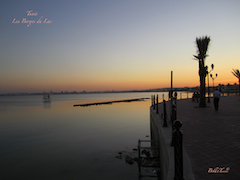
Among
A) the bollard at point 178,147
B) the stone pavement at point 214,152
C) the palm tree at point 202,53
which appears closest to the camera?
the bollard at point 178,147

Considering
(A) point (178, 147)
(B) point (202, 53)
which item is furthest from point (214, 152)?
(B) point (202, 53)

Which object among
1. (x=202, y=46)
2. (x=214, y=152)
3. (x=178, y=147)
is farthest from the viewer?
(x=202, y=46)

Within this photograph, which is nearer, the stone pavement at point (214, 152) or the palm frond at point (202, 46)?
the stone pavement at point (214, 152)

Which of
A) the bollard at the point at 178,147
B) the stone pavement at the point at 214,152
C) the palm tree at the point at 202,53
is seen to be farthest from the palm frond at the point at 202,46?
the bollard at the point at 178,147

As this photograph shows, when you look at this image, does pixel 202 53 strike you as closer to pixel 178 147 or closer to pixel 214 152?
pixel 214 152

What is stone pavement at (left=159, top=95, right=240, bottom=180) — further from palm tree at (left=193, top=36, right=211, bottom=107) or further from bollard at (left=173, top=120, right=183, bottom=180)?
palm tree at (left=193, top=36, right=211, bottom=107)

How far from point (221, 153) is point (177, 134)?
236 cm

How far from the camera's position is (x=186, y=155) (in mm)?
4234

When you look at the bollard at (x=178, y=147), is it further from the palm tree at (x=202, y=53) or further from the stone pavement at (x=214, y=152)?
the palm tree at (x=202, y=53)

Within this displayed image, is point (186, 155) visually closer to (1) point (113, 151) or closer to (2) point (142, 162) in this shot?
(2) point (142, 162)

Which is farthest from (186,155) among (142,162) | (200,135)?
(142,162)

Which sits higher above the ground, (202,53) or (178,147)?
(202,53)

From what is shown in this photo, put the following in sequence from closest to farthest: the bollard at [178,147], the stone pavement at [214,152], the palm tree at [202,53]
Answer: the bollard at [178,147] → the stone pavement at [214,152] → the palm tree at [202,53]

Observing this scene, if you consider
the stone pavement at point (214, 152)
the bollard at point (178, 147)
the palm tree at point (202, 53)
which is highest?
the palm tree at point (202, 53)
